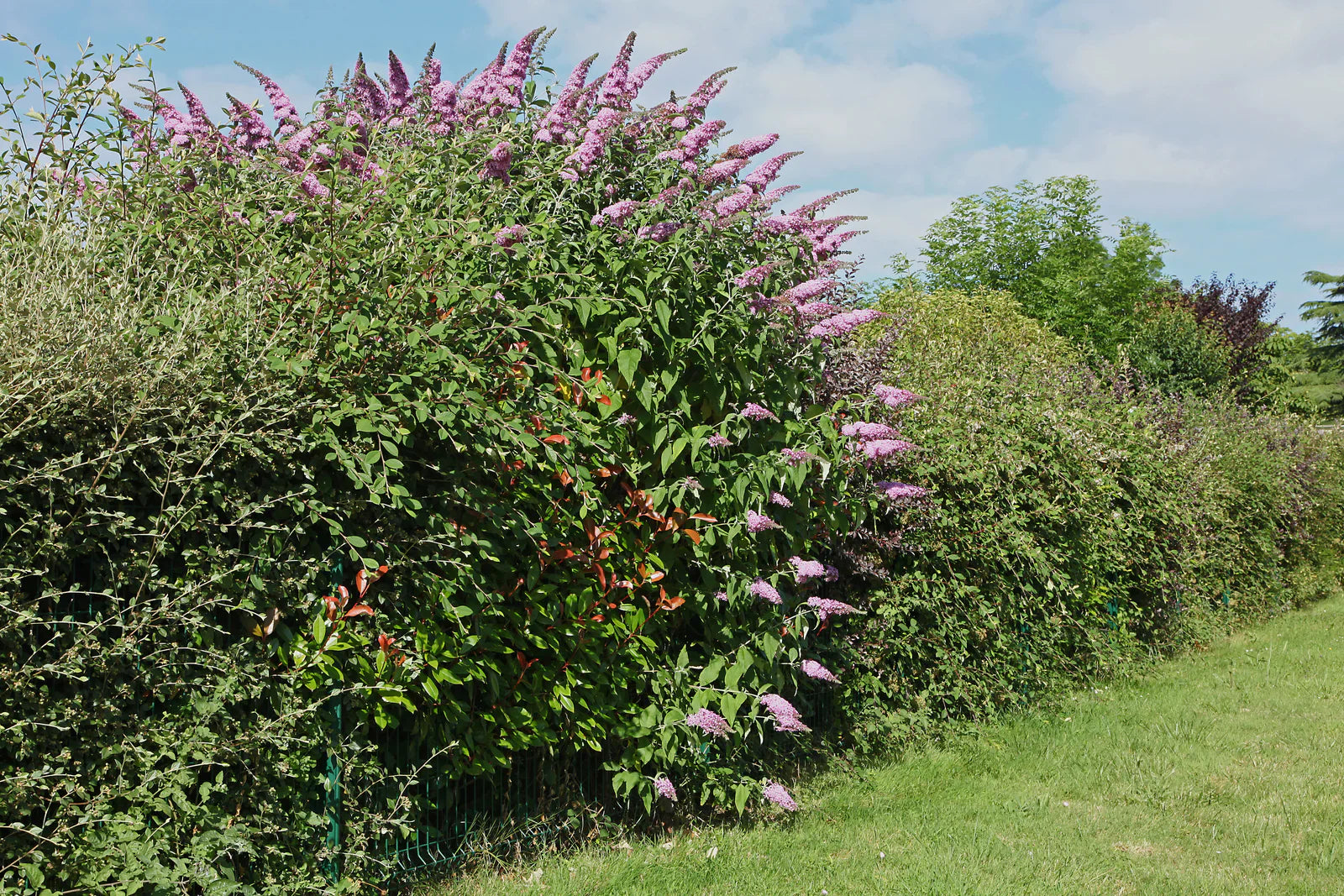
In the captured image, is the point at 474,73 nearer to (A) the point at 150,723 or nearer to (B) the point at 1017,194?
(A) the point at 150,723

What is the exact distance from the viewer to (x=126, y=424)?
3.19 metres

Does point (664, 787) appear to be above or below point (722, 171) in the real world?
below

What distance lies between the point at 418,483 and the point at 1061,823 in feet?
13.4

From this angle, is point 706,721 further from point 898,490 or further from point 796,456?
point 898,490

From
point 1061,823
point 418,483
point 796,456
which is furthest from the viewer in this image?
point 1061,823

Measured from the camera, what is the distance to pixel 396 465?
3.60 m

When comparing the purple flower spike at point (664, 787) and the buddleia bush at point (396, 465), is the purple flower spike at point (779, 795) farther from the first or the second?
the purple flower spike at point (664, 787)

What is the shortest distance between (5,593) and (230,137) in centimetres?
324

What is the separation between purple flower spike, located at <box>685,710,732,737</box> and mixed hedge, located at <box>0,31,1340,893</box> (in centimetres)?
2

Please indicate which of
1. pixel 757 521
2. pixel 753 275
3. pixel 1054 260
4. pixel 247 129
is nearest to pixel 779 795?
pixel 757 521

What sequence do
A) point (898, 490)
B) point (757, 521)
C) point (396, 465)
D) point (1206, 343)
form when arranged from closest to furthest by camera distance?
point (396, 465) < point (757, 521) < point (898, 490) < point (1206, 343)

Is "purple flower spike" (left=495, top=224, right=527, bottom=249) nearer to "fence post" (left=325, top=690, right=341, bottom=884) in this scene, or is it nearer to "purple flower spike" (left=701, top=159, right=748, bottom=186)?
"purple flower spike" (left=701, top=159, right=748, bottom=186)

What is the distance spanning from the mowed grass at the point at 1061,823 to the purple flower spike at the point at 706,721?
601 mm

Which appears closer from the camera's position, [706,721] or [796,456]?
[706,721]
